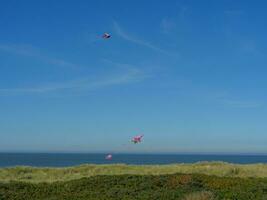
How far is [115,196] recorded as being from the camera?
25.7 meters

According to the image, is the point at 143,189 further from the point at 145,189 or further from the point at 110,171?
the point at 110,171

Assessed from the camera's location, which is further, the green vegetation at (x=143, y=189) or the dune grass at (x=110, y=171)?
the dune grass at (x=110, y=171)

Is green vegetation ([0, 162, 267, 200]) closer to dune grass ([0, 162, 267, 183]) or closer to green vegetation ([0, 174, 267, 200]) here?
green vegetation ([0, 174, 267, 200])

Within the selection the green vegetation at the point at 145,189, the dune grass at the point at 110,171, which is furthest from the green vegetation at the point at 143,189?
the dune grass at the point at 110,171

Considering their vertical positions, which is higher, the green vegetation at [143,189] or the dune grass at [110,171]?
the dune grass at [110,171]

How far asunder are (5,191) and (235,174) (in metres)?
21.7

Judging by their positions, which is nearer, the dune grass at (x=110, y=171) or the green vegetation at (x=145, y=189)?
the green vegetation at (x=145, y=189)

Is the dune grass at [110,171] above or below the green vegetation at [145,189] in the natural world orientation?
above

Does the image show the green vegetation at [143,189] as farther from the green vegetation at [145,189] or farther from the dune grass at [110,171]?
the dune grass at [110,171]

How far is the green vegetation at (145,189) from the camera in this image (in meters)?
25.0

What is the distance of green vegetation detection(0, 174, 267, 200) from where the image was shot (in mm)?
25016

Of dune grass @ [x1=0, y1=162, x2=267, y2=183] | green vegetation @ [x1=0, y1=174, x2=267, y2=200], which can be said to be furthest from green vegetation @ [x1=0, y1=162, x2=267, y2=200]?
dune grass @ [x1=0, y1=162, x2=267, y2=183]

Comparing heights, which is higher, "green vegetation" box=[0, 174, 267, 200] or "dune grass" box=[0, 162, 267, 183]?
"dune grass" box=[0, 162, 267, 183]

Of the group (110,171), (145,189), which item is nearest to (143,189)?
(145,189)
